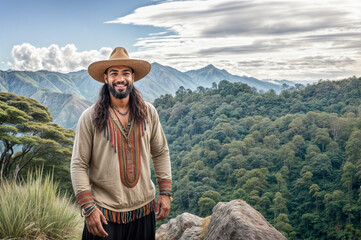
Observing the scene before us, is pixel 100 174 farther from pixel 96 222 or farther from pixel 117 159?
pixel 96 222

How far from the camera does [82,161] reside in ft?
5.00

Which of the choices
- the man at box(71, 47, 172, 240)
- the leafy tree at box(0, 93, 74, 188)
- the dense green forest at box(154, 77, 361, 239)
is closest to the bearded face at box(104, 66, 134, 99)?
the man at box(71, 47, 172, 240)

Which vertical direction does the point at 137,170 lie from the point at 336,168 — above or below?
above

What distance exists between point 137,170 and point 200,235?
1221mm

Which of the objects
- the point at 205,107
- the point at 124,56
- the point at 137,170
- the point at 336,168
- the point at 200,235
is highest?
the point at 124,56

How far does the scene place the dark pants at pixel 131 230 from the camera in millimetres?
1571

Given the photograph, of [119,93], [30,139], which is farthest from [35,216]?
[30,139]

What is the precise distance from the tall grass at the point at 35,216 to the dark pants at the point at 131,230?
1.18 m

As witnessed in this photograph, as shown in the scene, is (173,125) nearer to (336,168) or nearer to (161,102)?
(161,102)

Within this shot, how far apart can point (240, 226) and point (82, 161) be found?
96 cm

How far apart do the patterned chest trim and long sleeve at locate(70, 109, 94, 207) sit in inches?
3.7

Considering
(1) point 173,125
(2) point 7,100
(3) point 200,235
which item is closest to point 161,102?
(1) point 173,125

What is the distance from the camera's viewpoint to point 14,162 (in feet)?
38.7

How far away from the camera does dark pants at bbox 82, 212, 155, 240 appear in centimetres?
157
